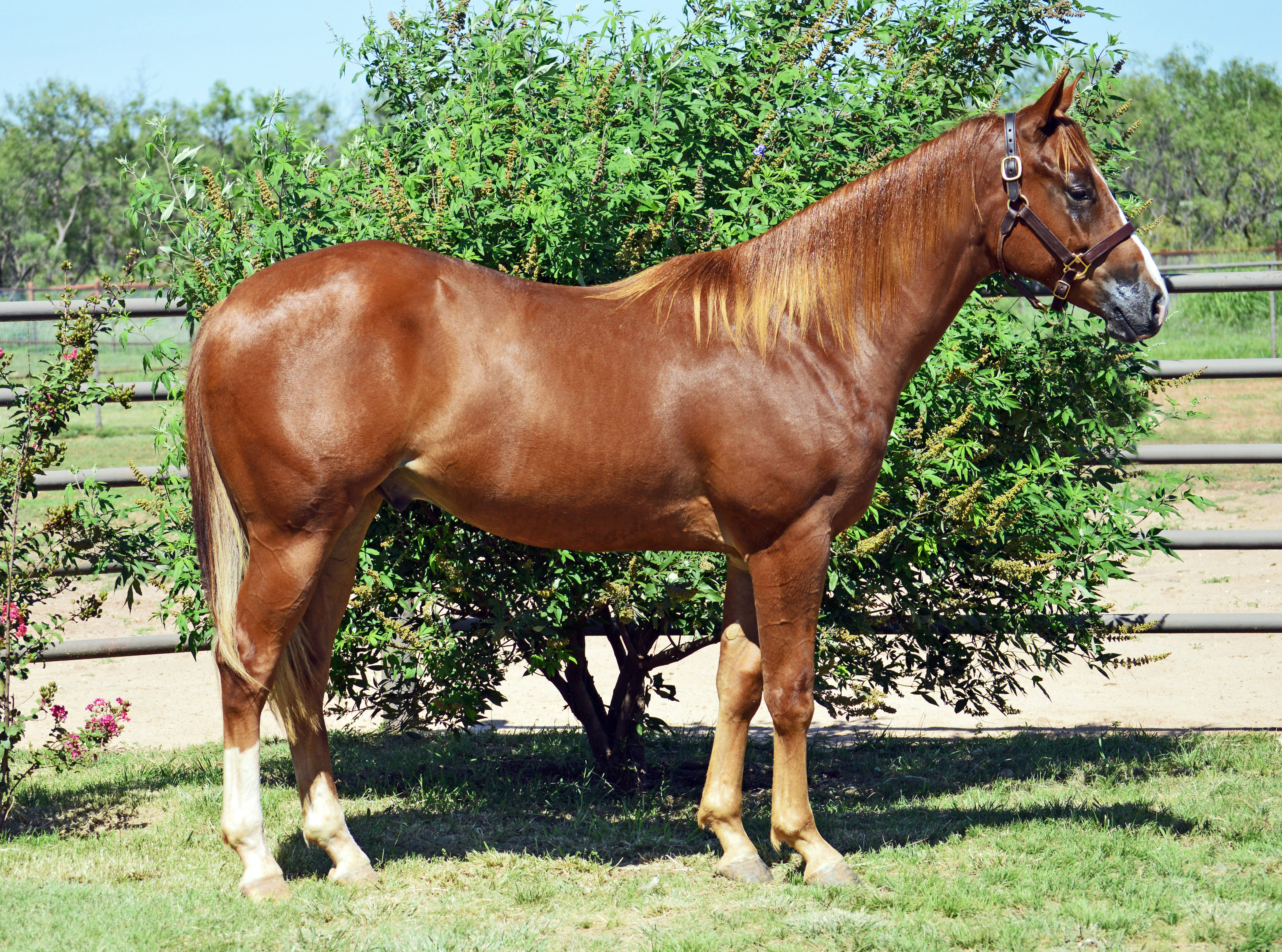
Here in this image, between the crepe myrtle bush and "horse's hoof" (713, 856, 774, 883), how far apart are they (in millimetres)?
907

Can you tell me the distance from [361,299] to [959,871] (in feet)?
8.67

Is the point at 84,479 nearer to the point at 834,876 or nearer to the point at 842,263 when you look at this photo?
the point at 842,263

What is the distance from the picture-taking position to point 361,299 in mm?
3432

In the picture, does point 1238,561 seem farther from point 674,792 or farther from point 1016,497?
point 674,792

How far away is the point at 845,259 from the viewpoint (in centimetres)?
361

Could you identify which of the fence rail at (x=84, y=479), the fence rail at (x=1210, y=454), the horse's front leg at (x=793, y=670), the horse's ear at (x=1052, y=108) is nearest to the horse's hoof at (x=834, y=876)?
the horse's front leg at (x=793, y=670)

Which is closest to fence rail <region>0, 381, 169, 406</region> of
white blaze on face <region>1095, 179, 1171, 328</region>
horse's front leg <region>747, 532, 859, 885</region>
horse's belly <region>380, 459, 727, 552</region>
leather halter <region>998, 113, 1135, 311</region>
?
horse's belly <region>380, 459, 727, 552</region>

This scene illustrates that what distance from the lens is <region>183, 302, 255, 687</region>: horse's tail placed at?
3.55 meters

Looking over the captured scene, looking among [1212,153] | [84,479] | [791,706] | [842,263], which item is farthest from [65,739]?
[1212,153]

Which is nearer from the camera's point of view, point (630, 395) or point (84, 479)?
point (630, 395)

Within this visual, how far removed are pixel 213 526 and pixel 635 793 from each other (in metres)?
2.09

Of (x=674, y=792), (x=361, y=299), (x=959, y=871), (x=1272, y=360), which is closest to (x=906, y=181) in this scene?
(x=361, y=299)

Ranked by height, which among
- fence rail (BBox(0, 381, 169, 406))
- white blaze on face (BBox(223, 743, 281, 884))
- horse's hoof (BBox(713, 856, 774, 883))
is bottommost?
horse's hoof (BBox(713, 856, 774, 883))

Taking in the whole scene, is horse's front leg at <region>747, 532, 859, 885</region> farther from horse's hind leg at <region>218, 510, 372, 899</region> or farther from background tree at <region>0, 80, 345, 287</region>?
background tree at <region>0, 80, 345, 287</region>
